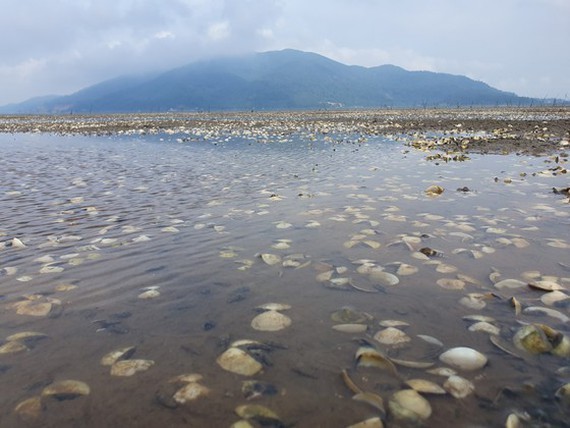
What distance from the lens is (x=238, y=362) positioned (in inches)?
133

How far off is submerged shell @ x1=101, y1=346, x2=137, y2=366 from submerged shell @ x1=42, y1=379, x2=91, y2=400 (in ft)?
0.90

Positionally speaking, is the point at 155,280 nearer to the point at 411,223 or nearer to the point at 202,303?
the point at 202,303

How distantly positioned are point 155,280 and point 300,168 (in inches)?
415

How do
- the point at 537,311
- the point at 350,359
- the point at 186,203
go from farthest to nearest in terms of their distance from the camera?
the point at 186,203 → the point at 537,311 → the point at 350,359

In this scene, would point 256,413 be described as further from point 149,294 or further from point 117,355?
point 149,294

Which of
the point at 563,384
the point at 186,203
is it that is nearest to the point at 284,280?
the point at 563,384

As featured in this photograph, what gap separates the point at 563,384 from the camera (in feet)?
9.77

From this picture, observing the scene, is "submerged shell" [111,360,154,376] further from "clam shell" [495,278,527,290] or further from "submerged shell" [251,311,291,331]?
"clam shell" [495,278,527,290]

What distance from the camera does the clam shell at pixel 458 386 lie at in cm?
296

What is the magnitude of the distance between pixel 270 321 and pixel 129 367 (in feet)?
4.48

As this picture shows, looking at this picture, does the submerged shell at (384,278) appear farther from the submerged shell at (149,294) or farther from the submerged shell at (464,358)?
the submerged shell at (149,294)

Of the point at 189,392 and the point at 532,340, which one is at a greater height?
the point at 532,340

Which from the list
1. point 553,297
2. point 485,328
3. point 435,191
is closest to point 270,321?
point 485,328

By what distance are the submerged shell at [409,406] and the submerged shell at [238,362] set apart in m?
1.09
